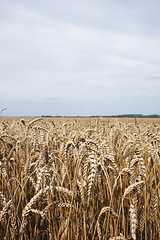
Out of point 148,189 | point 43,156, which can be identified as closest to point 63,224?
point 43,156

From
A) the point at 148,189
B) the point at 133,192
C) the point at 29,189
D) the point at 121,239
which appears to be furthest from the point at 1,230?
the point at 148,189

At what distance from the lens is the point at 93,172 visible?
0.89 metres

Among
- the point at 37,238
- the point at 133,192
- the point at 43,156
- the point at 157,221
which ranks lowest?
the point at 37,238

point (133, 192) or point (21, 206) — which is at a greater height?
point (133, 192)

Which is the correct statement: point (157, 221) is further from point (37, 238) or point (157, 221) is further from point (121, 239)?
point (37, 238)

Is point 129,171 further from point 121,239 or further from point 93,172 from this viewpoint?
point 121,239

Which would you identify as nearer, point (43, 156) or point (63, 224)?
point (63, 224)

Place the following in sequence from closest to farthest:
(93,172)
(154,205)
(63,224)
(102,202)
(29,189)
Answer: (93,172)
(63,224)
(154,205)
(102,202)
(29,189)

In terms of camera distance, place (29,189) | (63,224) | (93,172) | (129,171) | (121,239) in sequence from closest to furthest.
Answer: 1. (93,172)
2. (129,171)
3. (121,239)
4. (63,224)
5. (29,189)

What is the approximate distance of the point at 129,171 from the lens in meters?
1.03

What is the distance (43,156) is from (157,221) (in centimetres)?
92

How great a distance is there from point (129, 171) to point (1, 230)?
1.09 meters

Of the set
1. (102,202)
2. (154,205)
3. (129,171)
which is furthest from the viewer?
(102,202)

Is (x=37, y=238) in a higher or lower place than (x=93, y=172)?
lower
